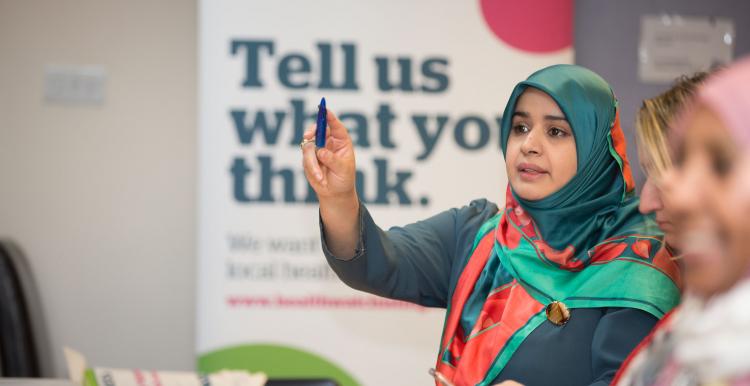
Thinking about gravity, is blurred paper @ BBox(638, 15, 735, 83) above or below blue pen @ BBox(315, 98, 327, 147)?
above

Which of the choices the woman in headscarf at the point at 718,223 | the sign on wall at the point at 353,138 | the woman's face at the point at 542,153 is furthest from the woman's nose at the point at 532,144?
the sign on wall at the point at 353,138

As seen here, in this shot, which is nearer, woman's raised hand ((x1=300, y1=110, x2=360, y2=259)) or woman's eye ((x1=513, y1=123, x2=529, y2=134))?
woman's raised hand ((x1=300, y1=110, x2=360, y2=259))

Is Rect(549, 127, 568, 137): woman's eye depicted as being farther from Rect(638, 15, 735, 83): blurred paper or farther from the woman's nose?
Rect(638, 15, 735, 83): blurred paper

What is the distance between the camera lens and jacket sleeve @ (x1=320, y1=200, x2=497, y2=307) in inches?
58.6

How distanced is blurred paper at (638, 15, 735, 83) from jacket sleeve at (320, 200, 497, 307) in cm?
175

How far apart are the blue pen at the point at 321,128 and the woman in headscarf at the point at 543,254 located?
0.02m

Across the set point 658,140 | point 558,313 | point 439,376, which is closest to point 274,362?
point 558,313

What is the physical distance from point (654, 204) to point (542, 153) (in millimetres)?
239

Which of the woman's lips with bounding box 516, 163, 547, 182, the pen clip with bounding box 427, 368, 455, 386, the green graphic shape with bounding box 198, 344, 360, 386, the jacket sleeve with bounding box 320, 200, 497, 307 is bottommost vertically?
the green graphic shape with bounding box 198, 344, 360, 386

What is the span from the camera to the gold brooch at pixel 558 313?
4.34ft

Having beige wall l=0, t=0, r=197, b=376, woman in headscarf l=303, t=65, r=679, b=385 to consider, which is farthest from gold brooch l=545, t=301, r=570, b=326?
beige wall l=0, t=0, r=197, b=376

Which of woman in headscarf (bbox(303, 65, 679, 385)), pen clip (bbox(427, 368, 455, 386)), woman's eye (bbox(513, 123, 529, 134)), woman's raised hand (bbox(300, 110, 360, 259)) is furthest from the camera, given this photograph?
woman's eye (bbox(513, 123, 529, 134))

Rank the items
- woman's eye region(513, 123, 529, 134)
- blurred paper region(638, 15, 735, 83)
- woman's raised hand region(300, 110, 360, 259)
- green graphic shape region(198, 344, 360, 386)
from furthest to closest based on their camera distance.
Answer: blurred paper region(638, 15, 735, 83), green graphic shape region(198, 344, 360, 386), woman's eye region(513, 123, 529, 134), woman's raised hand region(300, 110, 360, 259)

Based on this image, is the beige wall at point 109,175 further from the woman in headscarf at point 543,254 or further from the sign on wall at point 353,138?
the woman in headscarf at point 543,254
